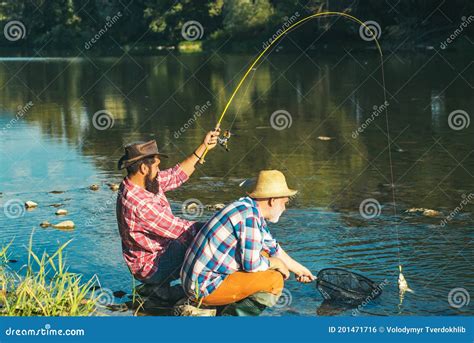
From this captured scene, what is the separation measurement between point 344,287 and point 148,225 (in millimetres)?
1530

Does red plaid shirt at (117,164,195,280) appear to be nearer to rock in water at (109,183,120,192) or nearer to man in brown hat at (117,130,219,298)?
man in brown hat at (117,130,219,298)

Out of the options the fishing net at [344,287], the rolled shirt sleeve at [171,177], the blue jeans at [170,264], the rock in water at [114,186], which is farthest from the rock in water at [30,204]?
the fishing net at [344,287]

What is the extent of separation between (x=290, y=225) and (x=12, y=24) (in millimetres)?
78701

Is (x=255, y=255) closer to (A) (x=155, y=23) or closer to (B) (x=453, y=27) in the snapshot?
(B) (x=453, y=27)

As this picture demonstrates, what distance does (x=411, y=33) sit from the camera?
2016 inches

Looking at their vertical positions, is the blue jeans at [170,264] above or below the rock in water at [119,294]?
above

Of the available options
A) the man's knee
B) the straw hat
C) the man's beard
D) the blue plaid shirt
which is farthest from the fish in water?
the man's beard

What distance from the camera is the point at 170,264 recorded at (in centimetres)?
746

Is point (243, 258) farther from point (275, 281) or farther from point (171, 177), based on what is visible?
point (171, 177)

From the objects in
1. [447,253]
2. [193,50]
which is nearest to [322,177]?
[447,253]

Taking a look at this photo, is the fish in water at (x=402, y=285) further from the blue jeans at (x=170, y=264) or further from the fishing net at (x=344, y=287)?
the blue jeans at (x=170, y=264)

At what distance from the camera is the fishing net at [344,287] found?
7559mm

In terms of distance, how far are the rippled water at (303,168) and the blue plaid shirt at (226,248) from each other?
0.71 metres

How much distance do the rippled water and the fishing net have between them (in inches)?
4.6
